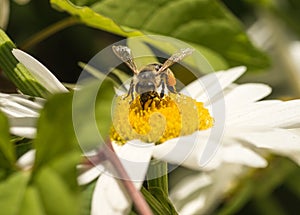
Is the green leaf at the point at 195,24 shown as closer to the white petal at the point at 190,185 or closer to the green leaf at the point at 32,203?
the white petal at the point at 190,185

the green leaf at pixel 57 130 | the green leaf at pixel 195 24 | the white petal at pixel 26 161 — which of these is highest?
the green leaf at pixel 57 130

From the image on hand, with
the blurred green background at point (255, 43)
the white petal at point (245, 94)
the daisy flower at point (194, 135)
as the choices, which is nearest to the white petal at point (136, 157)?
the daisy flower at point (194, 135)

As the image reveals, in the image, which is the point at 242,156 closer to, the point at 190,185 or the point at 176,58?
the point at 176,58

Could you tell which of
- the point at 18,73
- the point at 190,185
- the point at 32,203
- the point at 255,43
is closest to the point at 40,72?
the point at 18,73

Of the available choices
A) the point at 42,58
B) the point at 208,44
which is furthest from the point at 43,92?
the point at 42,58

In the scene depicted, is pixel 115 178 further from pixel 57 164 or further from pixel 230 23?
pixel 230 23

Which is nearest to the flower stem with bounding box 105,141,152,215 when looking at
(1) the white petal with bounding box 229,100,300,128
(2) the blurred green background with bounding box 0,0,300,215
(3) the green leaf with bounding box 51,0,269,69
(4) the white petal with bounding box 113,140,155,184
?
(4) the white petal with bounding box 113,140,155,184
